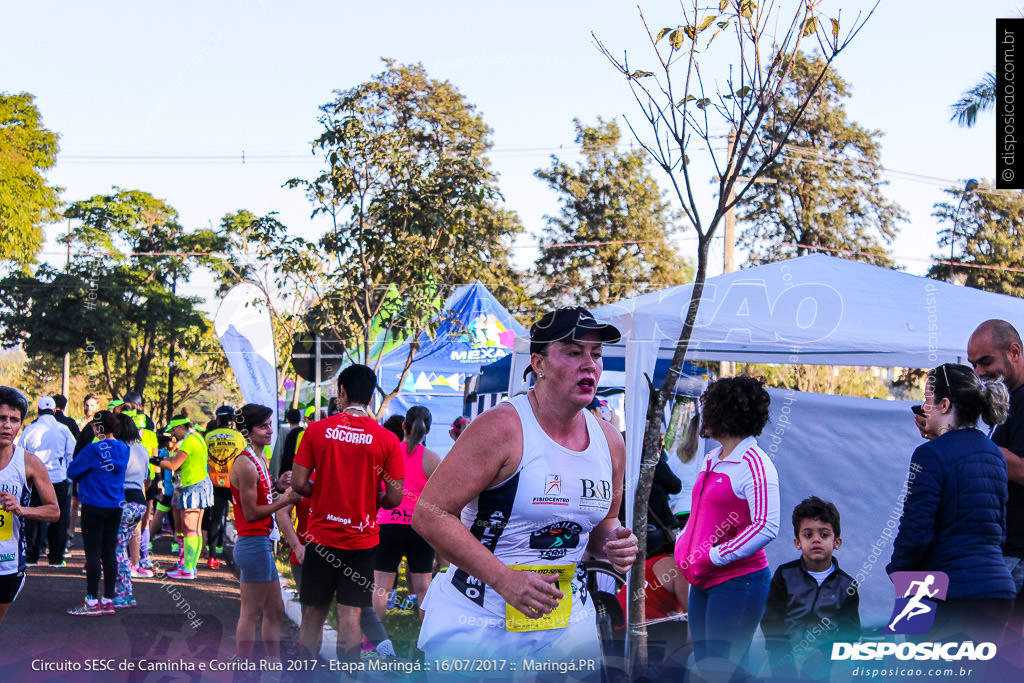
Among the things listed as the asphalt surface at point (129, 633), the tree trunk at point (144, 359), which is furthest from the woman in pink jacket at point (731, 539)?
the tree trunk at point (144, 359)

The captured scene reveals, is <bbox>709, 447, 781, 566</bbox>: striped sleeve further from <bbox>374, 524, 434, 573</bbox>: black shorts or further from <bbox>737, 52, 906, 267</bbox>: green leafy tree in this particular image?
<bbox>737, 52, 906, 267</bbox>: green leafy tree

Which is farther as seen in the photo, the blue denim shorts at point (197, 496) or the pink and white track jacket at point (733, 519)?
the blue denim shorts at point (197, 496)

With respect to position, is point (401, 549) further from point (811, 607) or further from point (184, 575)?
point (184, 575)

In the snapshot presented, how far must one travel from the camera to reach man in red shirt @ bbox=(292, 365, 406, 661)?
562 centimetres

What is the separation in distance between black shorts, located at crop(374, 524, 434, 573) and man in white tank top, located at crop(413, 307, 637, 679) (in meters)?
4.22

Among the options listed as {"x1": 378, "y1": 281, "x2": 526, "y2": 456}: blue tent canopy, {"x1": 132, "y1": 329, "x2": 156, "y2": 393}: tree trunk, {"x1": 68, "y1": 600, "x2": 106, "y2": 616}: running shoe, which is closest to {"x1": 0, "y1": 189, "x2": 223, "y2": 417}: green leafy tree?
{"x1": 132, "y1": 329, "x2": 156, "y2": 393}: tree trunk

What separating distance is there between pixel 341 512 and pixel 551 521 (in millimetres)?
2993

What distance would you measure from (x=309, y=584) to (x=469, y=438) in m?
3.15

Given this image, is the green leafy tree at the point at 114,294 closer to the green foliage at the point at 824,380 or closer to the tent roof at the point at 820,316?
the green foliage at the point at 824,380

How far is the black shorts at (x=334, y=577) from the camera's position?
557 cm

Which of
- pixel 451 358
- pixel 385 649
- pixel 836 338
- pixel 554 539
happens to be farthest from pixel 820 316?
pixel 451 358

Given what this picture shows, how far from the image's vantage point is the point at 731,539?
14.4 feet

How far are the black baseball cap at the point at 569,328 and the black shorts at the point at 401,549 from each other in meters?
4.38

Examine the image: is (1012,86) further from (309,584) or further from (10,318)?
(10,318)
